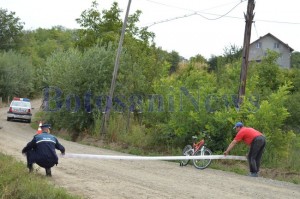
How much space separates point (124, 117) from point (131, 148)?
3839mm

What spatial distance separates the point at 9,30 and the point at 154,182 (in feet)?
230

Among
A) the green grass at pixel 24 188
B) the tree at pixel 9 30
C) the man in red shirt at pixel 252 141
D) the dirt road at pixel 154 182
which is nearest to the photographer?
the green grass at pixel 24 188

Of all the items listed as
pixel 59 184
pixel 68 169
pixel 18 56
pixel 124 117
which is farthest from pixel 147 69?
pixel 18 56

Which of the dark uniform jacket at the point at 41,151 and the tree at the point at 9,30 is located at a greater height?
the tree at the point at 9,30

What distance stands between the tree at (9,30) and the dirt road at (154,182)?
64.9m

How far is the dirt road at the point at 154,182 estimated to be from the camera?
33.2 feet

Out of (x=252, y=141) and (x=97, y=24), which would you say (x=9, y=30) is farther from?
(x=252, y=141)

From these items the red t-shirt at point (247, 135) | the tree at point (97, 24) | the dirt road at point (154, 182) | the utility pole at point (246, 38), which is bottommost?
the dirt road at point (154, 182)

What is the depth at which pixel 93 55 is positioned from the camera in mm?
28516

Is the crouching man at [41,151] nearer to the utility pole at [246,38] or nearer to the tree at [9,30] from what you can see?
the utility pole at [246,38]

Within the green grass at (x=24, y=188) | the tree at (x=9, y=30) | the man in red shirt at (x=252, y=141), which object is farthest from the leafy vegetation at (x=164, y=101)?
the tree at (x=9, y=30)

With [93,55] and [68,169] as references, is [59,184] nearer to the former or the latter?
[68,169]

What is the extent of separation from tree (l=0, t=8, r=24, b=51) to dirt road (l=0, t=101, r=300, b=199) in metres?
64.9

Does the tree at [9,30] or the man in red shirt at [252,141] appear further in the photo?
the tree at [9,30]
